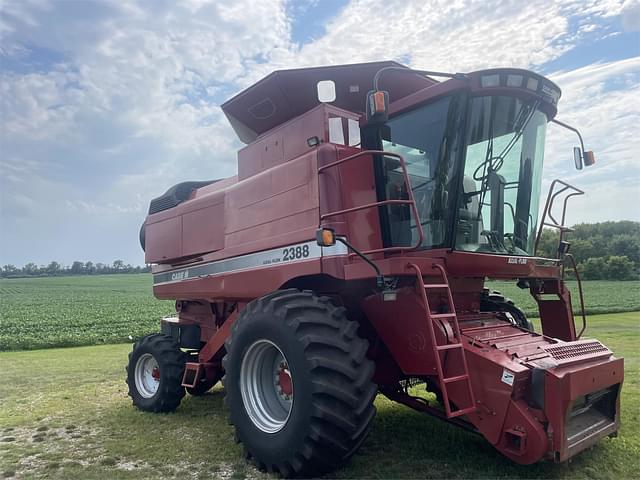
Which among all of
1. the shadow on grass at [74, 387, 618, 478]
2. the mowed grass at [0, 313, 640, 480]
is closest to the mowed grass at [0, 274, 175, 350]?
the mowed grass at [0, 313, 640, 480]

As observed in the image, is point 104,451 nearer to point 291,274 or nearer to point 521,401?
point 291,274

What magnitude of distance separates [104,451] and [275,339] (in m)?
2.36

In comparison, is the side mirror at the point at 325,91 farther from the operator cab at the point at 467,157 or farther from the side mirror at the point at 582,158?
the side mirror at the point at 582,158

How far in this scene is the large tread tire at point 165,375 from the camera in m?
6.88

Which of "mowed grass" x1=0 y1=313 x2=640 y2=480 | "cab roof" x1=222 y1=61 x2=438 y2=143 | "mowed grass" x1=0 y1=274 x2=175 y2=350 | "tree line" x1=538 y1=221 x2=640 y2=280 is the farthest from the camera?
"tree line" x1=538 y1=221 x2=640 y2=280

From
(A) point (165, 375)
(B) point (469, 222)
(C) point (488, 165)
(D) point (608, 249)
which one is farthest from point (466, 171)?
(D) point (608, 249)

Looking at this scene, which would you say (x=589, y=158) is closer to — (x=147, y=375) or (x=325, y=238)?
(x=325, y=238)

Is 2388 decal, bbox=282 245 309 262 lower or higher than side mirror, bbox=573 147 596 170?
lower

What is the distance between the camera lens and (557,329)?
5.95 m

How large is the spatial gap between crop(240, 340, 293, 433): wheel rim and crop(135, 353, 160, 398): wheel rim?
9.07ft

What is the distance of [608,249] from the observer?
36.4 m

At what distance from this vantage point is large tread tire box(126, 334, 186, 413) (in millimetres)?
6879

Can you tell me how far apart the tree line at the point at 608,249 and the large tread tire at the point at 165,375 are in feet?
40.9

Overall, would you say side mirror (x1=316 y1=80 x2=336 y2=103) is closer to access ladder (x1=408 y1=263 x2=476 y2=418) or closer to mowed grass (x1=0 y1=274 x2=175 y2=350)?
access ladder (x1=408 y1=263 x2=476 y2=418)
